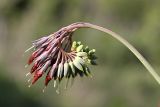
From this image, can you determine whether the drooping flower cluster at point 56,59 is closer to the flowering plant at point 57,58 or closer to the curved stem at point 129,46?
the flowering plant at point 57,58

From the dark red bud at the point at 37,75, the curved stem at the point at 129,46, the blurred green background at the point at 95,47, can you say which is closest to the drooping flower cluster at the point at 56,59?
the dark red bud at the point at 37,75

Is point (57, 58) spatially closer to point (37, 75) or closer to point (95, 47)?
point (37, 75)

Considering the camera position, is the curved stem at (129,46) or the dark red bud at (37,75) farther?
the dark red bud at (37,75)

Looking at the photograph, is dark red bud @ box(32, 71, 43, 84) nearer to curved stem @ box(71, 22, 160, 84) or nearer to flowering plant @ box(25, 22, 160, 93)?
flowering plant @ box(25, 22, 160, 93)

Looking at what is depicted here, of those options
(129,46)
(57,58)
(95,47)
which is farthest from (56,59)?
(95,47)

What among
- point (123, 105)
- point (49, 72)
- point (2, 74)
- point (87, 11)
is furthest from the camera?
point (87, 11)

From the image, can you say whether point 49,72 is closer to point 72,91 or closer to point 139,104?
point 139,104

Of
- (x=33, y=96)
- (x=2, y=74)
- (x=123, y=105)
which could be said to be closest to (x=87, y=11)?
(x=2, y=74)
